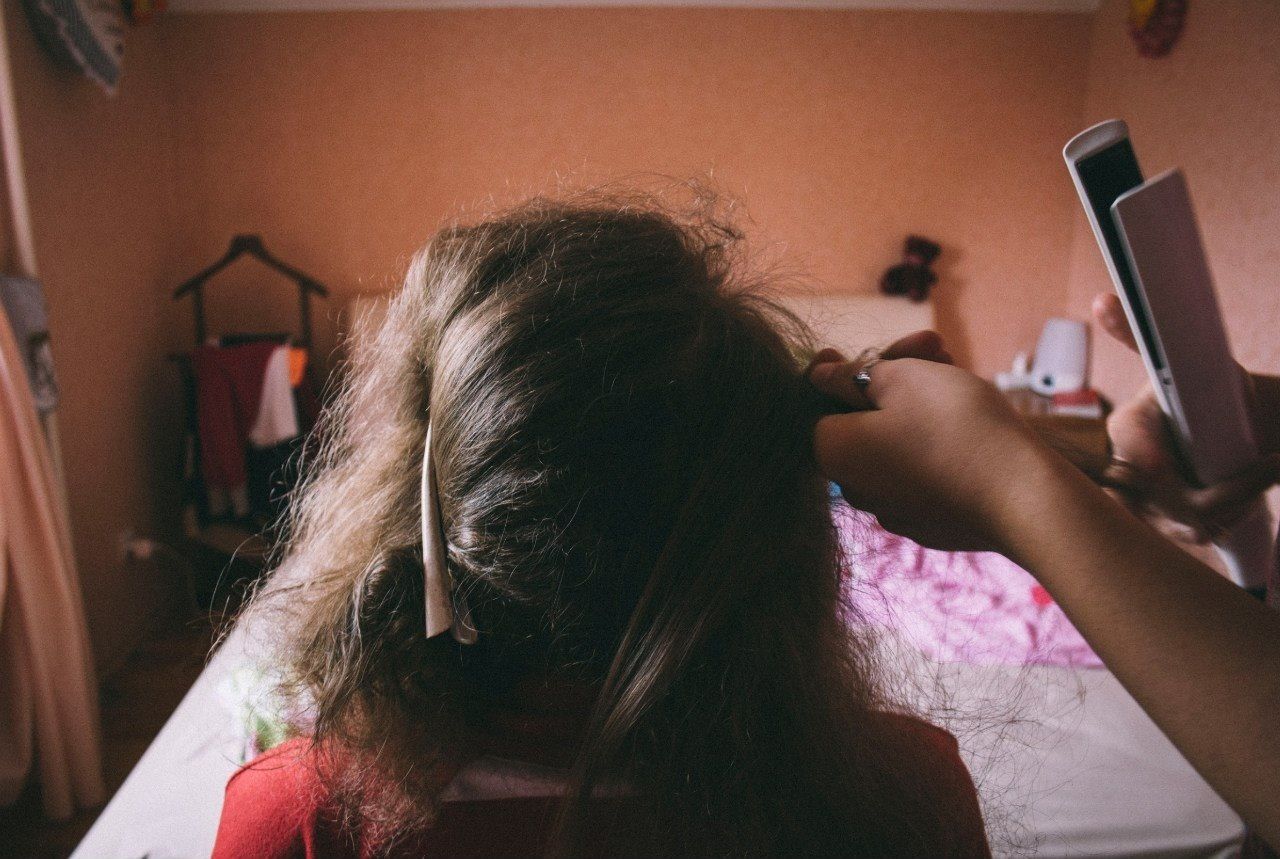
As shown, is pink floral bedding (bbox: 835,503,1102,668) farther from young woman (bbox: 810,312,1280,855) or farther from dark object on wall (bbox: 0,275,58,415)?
dark object on wall (bbox: 0,275,58,415)

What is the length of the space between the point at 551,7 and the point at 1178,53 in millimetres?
2053

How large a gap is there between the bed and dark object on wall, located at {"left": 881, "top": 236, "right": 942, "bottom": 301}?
5.66 feet

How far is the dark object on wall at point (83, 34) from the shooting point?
5.75ft

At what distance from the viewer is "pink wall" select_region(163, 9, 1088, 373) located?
8.43 feet

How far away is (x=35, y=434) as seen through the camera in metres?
1.53

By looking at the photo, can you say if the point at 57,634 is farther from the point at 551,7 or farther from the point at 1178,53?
the point at 1178,53

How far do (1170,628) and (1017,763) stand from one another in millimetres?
868

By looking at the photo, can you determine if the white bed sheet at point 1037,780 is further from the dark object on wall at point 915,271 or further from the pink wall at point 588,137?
the dark object on wall at point 915,271

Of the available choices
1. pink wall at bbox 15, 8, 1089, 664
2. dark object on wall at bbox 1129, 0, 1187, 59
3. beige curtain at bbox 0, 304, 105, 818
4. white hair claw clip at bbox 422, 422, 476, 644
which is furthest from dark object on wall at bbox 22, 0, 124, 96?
dark object on wall at bbox 1129, 0, 1187, 59

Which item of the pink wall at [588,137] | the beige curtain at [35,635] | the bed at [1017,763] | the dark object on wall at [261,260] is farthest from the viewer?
the pink wall at [588,137]

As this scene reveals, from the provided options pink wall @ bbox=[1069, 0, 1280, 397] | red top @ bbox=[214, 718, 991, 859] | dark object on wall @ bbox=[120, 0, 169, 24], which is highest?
dark object on wall @ bbox=[120, 0, 169, 24]

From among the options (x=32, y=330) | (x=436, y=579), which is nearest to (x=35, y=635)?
(x=32, y=330)

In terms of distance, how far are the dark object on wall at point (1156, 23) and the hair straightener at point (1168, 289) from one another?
2.29 meters

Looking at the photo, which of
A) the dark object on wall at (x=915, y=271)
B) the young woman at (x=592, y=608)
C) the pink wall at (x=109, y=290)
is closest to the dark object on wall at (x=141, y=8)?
the pink wall at (x=109, y=290)
